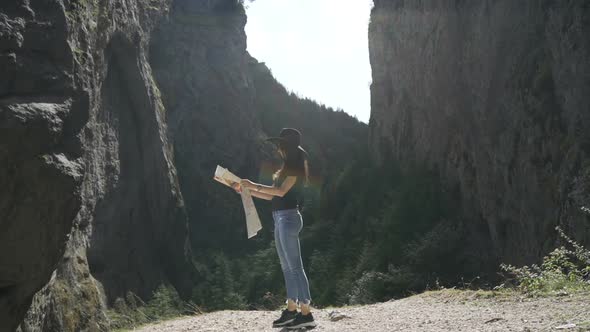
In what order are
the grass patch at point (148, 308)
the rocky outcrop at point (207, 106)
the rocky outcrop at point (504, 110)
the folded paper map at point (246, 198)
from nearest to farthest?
the folded paper map at point (246, 198) → the rocky outcrop at point (504, 110) → the grass patch at point (148, 308) → the rocky outcrop at point (207, 106)

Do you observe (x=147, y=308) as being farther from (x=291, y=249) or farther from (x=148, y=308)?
(x=291, y=249)

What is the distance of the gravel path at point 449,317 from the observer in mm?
5789

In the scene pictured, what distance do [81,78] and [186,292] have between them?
54.1 ft

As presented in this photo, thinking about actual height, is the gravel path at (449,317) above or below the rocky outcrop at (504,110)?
below

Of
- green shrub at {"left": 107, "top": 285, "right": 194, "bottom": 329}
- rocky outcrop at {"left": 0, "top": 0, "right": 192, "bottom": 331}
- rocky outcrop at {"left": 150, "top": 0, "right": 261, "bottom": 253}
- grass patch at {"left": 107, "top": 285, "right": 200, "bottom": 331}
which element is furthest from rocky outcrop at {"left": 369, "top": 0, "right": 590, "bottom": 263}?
rocky outcrop at {"left": 150, "top": 0, "right": 261, "bottom": 253}

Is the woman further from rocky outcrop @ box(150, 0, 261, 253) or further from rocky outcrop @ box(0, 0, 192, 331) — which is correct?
rocky outcrop @ box(150, 0, 261, 253)

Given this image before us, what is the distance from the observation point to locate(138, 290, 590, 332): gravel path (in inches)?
228

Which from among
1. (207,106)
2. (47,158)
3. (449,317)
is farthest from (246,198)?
(207,106)

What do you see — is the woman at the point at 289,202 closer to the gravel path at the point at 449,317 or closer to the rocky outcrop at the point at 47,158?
the gravel path at the point at 449,317

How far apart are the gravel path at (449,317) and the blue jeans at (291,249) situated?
1.43ft

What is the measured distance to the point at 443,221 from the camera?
65.6 ft

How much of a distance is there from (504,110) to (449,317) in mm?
8497

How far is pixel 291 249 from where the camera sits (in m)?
6.63

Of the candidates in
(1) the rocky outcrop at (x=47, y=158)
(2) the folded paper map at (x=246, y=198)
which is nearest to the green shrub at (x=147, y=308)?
(1) the rocky outcrop at (x=47, y=158)
